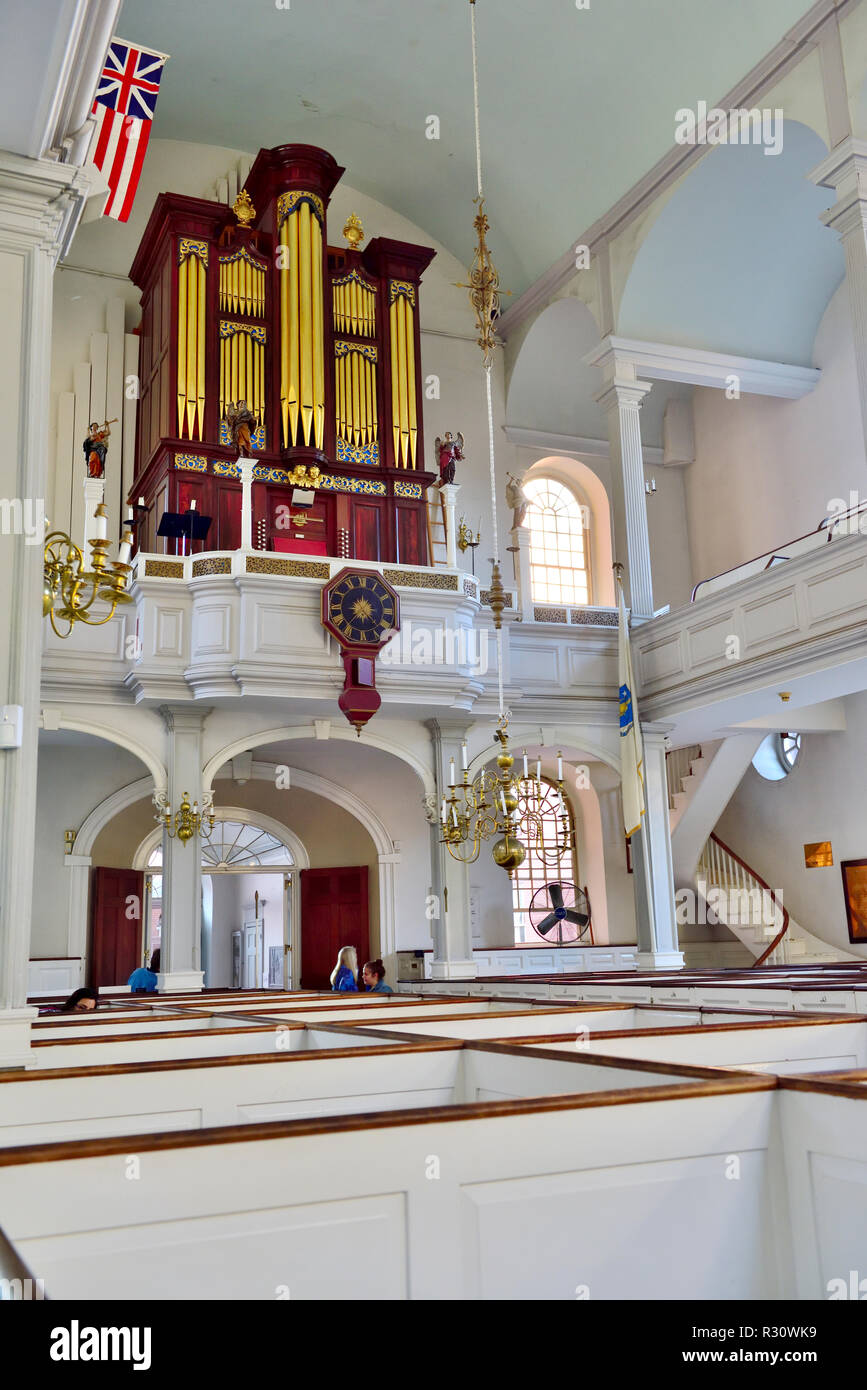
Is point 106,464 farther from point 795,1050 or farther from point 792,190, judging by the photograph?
point 795,1050

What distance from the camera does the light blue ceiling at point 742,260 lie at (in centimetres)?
1227

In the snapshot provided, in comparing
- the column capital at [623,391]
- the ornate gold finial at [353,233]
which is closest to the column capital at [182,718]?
the column capital at [623,391]

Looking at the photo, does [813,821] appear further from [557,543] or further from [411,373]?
[411,373]

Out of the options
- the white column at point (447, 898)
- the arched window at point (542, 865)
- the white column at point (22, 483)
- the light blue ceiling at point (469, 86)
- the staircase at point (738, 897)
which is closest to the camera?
the white column at point (22, 483)

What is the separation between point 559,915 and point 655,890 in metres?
3.01

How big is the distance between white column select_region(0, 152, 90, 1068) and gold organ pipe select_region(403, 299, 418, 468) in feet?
28.3

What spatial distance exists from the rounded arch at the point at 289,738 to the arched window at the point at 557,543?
4162 millimetres

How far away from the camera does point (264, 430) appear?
43.0ft

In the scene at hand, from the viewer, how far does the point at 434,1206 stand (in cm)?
264

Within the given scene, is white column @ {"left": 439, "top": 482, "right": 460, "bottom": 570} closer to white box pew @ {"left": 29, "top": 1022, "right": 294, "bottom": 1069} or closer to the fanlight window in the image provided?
the fanlight window

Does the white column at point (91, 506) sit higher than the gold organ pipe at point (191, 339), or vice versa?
the gold organ pipe at point (191, 339)

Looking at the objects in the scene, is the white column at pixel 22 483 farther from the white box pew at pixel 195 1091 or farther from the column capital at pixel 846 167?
the column capital at pixel 846 167

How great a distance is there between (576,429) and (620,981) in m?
9.20
